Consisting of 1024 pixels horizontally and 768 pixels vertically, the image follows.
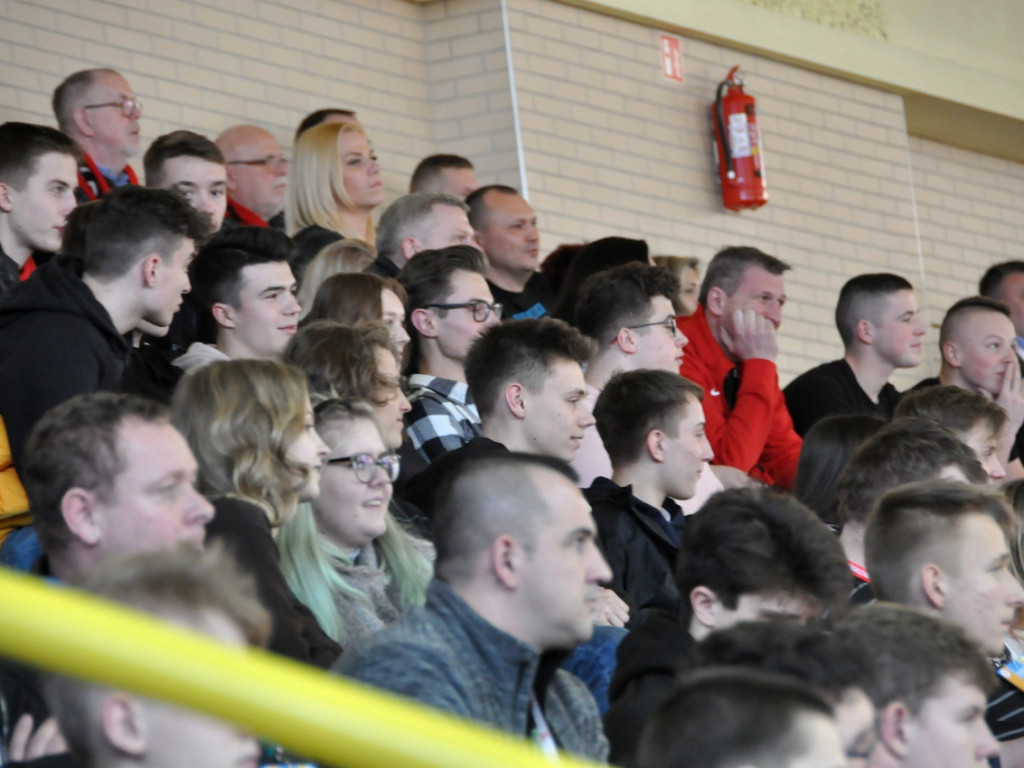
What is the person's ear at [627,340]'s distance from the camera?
18.2 ft

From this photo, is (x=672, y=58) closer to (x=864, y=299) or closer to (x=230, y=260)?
(x=864, y=299)

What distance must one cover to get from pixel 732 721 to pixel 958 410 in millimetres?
3448

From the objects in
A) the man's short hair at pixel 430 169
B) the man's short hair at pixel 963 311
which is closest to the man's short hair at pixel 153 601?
the man's short hair at pixel 430 169

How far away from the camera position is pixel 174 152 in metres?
5.95

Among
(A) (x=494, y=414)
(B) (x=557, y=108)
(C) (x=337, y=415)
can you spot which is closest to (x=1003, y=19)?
(B) (x=557, y=108)

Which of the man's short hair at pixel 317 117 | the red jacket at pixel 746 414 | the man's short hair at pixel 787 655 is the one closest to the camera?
the man's short hair at pixel 787 655

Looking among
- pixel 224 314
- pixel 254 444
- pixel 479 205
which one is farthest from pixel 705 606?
pixel 479 205

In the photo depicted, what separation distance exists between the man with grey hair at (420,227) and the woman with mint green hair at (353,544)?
2.18m

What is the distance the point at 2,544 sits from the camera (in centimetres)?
356

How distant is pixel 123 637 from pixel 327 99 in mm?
6957

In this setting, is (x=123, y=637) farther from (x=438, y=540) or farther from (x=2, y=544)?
(x=2, y=544)

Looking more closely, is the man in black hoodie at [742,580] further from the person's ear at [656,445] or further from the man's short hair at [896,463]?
the person's ear at [656,445]

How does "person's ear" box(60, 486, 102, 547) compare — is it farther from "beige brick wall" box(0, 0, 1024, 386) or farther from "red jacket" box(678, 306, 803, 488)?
"beige brick wall" box(0, 0, 1024, 386)

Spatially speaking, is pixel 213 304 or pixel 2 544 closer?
pixel 2 544
